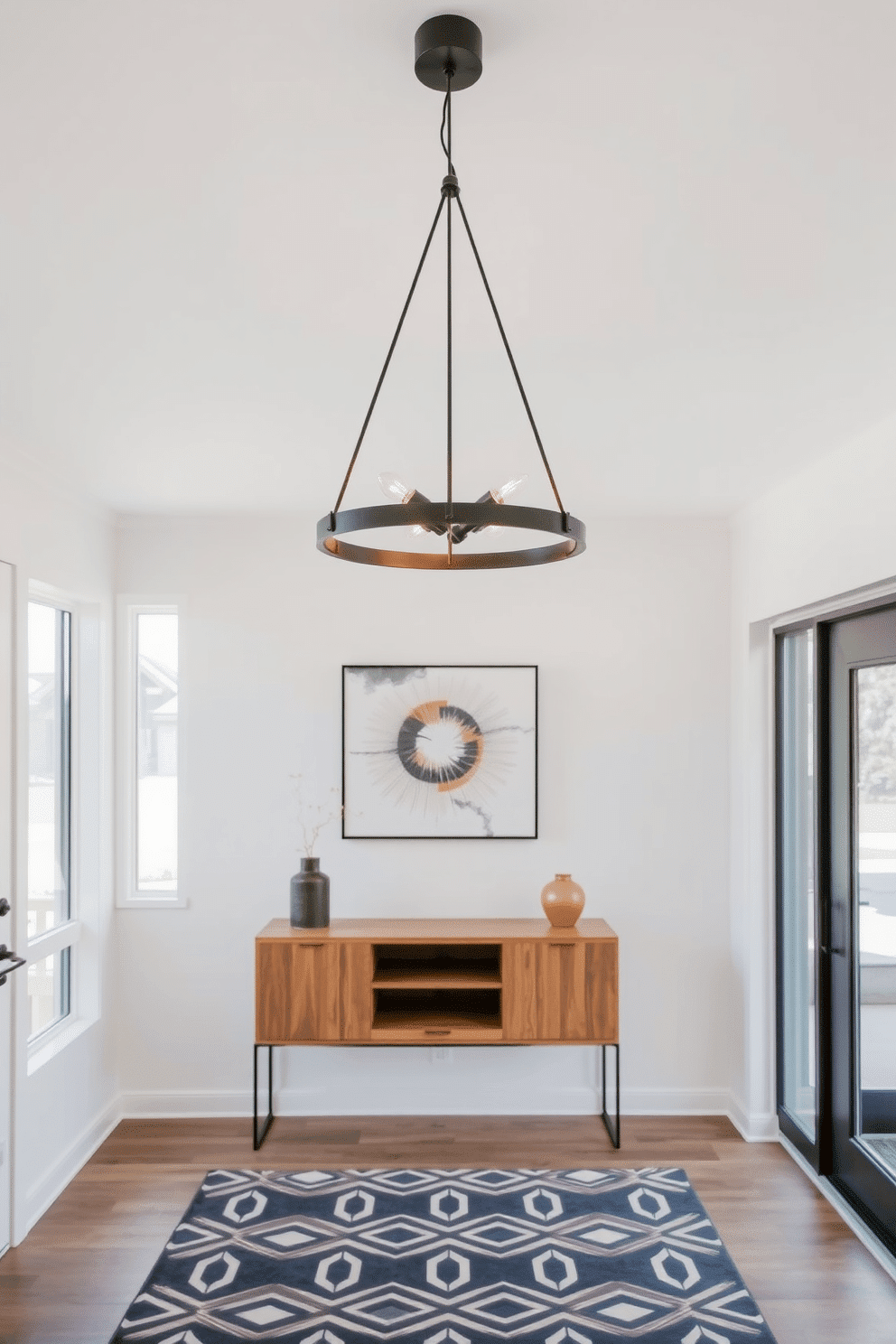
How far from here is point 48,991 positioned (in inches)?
150

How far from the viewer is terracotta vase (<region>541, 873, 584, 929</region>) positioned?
4.05 meters

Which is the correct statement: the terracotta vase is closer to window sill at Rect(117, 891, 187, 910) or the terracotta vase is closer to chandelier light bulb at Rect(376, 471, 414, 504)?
window sill at Rect(117, 891, 187, 910)

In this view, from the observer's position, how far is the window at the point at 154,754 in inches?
173

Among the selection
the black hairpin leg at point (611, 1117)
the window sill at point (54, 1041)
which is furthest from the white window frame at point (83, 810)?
the black hairpin leg at point (611, 1117)

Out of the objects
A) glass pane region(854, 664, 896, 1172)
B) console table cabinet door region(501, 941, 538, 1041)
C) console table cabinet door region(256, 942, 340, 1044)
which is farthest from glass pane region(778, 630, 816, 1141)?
console table cabinet door region(256, 942, 340, 1044)

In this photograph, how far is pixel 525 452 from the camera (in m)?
3.27

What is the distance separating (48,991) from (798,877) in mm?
2980

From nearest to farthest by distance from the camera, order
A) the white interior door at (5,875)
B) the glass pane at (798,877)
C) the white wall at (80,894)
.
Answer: the white interior door at (5,875)
the white wall at (80,894)
the glass pane at (798,877)

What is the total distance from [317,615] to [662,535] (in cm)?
159

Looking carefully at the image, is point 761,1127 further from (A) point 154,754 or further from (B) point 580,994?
(A) point 154,754

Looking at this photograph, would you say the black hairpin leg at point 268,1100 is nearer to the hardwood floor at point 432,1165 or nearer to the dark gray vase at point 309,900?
the hardwood floor at point 432,1165

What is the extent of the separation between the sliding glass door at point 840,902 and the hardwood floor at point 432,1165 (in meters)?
0.22

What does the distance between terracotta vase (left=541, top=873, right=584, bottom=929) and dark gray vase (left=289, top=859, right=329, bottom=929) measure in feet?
2.99

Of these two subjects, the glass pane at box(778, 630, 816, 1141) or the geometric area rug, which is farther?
the glass pane at box(778, 630, 816, 1141)
